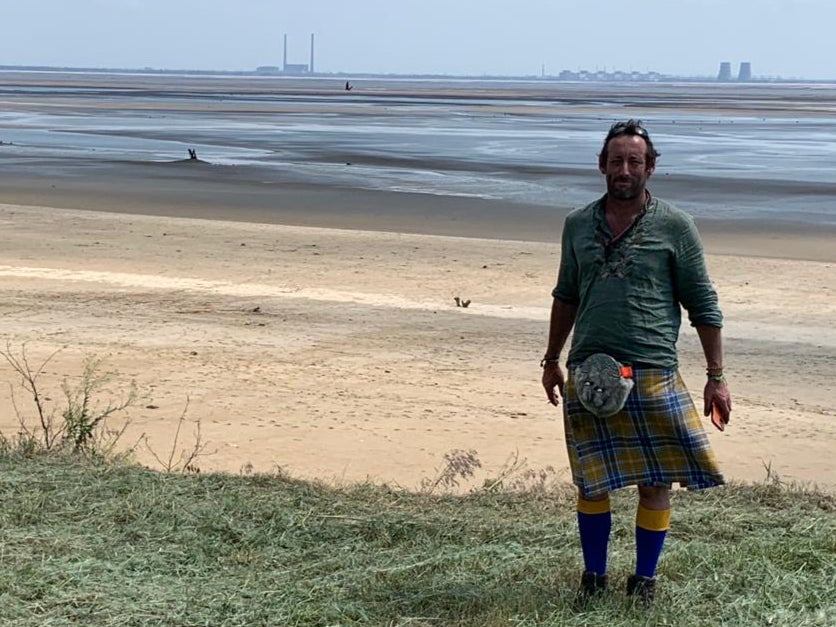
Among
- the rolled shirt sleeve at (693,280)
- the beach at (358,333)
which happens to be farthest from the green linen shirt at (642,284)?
the beach at (358,333)

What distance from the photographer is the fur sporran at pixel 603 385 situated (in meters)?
4.51

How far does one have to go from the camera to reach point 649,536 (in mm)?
4773

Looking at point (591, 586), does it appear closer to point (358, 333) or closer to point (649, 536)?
point (649, 536)

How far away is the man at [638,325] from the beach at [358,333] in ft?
9.27

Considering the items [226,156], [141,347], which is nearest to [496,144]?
[226,156]

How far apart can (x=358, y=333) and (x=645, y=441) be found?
7.00 meters

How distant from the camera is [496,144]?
39.4 meters

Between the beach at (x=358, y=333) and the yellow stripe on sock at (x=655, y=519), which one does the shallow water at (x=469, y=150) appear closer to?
the beach at (x=358, y=333)

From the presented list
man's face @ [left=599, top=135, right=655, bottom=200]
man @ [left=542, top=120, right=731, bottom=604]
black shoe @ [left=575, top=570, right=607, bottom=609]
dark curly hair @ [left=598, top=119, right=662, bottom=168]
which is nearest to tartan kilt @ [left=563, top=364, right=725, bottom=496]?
man @ [left=542, top=120, right=731, bottom=604]

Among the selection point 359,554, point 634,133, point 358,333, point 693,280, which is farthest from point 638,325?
point 358,333

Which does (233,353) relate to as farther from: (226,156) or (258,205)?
(226,156)

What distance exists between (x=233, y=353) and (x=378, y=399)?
1831mm

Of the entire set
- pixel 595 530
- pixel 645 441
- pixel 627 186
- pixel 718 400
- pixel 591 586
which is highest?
pixel 627 186

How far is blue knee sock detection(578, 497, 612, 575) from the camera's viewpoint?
4824 mm
